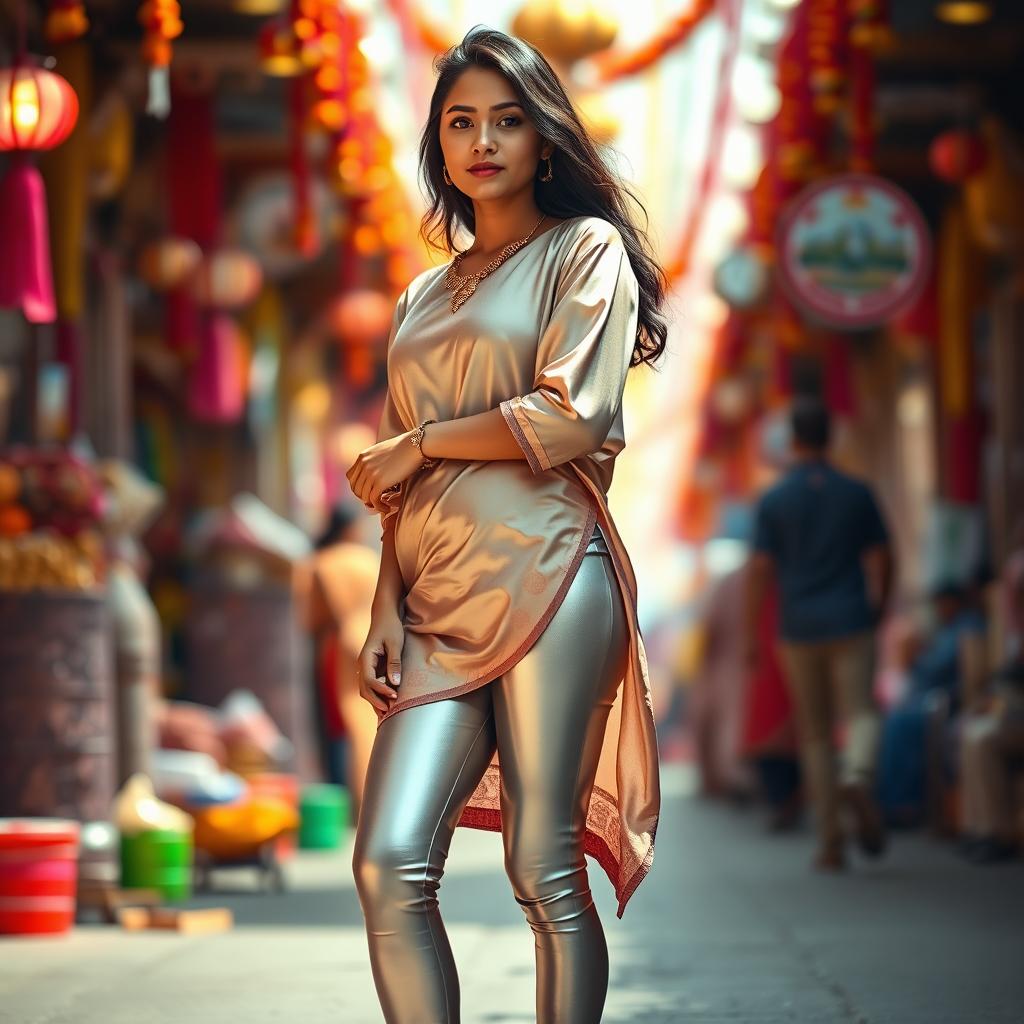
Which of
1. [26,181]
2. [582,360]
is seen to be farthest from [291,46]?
[582,360]

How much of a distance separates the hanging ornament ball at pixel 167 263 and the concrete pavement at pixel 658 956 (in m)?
4.01

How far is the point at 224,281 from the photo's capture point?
1346 cm

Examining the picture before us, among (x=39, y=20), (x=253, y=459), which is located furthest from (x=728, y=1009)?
(x=253, y=459)

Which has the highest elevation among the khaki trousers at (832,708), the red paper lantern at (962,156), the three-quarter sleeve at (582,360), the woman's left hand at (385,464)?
the red paper lantern at (962,156)

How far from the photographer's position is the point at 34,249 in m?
7.08

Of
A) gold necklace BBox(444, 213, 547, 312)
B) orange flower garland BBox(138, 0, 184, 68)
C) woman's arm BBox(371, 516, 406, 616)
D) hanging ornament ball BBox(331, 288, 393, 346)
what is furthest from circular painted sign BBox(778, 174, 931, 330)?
woman's arm BBox(371, 516, 406, 616)

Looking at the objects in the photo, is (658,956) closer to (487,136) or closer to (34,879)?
(34,879)

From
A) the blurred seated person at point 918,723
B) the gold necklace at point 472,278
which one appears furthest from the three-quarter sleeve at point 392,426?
the blurred seated person at point 918,723

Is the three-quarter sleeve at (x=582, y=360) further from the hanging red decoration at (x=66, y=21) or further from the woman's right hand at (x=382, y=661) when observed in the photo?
the hanging red decoration at (x=66, y=21)

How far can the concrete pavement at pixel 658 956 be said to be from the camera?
17.2 feet

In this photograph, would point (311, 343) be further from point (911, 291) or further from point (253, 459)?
point (911, 291)

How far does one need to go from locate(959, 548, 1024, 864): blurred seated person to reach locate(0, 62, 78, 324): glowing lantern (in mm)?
4777

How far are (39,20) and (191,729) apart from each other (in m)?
4.22

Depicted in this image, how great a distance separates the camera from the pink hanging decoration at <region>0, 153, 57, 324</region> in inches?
277
